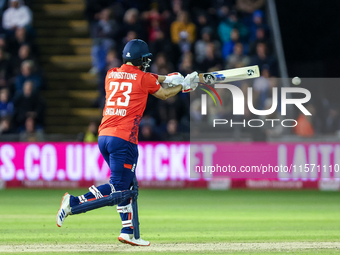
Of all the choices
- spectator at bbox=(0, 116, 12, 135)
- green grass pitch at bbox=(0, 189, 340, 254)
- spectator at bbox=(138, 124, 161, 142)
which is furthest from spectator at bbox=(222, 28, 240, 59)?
spectator at bbox=(0, 116, 12, 135)

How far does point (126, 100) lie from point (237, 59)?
9304 millimetres

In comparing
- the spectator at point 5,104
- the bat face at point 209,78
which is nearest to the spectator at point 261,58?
the spectator at point 5,104

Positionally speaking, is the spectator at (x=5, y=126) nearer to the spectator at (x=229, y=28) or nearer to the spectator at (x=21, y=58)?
the spectator at (x=21, y=58)

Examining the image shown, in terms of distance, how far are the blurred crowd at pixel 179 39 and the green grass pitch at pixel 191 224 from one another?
207cm

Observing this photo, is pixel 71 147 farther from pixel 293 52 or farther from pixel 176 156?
pixel 293 52

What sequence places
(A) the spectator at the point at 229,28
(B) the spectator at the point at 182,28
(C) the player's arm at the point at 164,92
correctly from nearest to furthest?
(C) the player's arm at the point at 164,92 < (B) the spectator at the point at 182,28 < (A) the spectator at the point at 229,28

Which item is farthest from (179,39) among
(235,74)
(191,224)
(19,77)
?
(235,74)

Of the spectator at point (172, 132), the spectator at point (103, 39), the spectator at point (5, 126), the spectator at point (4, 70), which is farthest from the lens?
the spectator at point (103, 39)

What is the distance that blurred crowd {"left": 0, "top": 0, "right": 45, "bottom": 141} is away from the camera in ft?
52.9

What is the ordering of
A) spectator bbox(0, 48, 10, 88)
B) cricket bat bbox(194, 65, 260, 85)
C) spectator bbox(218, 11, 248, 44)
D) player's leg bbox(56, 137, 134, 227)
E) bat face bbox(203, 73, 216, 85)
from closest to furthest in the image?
1. player's leg bbox(56, 137, 134, 227)
2. bat face bbox(203, 73, 216, 85)
3. cricket bat bbox(194, 65, 260, 85)
4. spectator bbox(0, 48, 10, 88)
5. spectator bbox(218, 11, 248, 44)

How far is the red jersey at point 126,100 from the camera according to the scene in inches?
312

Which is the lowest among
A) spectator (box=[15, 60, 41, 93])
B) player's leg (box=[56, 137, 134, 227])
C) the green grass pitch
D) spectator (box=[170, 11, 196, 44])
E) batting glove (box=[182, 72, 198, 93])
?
the green grass pitch

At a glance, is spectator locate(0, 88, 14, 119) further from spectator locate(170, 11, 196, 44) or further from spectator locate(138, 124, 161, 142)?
spectator locate(170, 11, 196, 44)

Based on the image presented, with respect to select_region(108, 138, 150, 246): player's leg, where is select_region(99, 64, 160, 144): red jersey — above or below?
above
